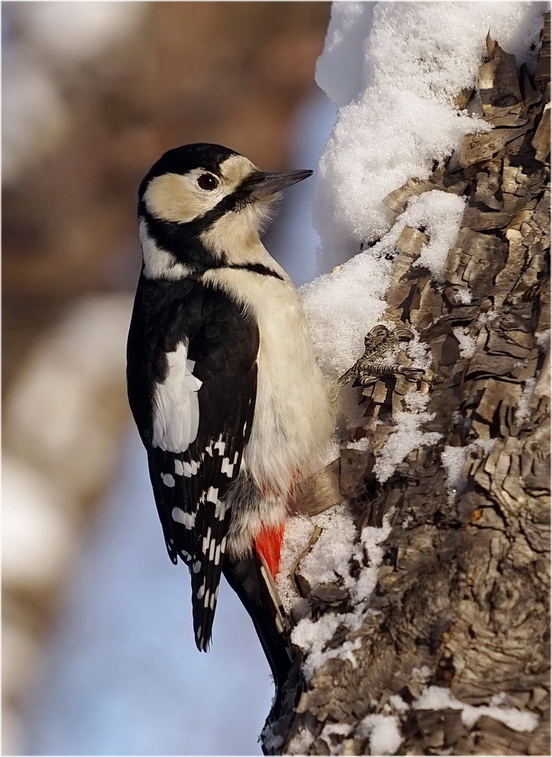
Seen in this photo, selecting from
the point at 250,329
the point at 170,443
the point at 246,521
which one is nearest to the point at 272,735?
the point at 246,521

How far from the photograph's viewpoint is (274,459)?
2604 mm

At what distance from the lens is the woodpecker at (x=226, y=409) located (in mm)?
2535

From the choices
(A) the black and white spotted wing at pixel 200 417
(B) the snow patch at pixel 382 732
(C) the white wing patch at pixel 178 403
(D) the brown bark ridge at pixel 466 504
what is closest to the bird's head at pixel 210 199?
(A) the black and white spotted wing at pixel 200 417

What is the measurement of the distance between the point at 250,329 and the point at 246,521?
1.78 feet

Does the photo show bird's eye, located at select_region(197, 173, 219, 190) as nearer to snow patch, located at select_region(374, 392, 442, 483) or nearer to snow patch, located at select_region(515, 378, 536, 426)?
snow patch, located at select_region(374, 392, 442, 483)

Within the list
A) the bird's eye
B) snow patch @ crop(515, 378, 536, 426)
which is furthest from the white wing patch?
snow patch @ crop(515, 378, 536, 426)

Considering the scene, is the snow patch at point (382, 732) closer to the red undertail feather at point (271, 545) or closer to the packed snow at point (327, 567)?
the packed snow at point (327, 567)

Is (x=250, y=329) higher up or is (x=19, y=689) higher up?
(x=250, y=329)

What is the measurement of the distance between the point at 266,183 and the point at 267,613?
128cm

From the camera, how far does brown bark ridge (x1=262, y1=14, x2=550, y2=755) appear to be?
1643mm

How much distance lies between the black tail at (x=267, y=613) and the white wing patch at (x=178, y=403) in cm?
38

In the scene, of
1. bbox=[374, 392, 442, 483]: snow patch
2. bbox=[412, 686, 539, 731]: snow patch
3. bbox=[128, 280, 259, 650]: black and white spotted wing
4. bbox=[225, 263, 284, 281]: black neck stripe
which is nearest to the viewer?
bbox=[412, 686, 539, 731]: snow patch

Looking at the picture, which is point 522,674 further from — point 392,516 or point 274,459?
point 274,459

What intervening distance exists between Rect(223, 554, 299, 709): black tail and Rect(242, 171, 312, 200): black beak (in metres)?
1.08
